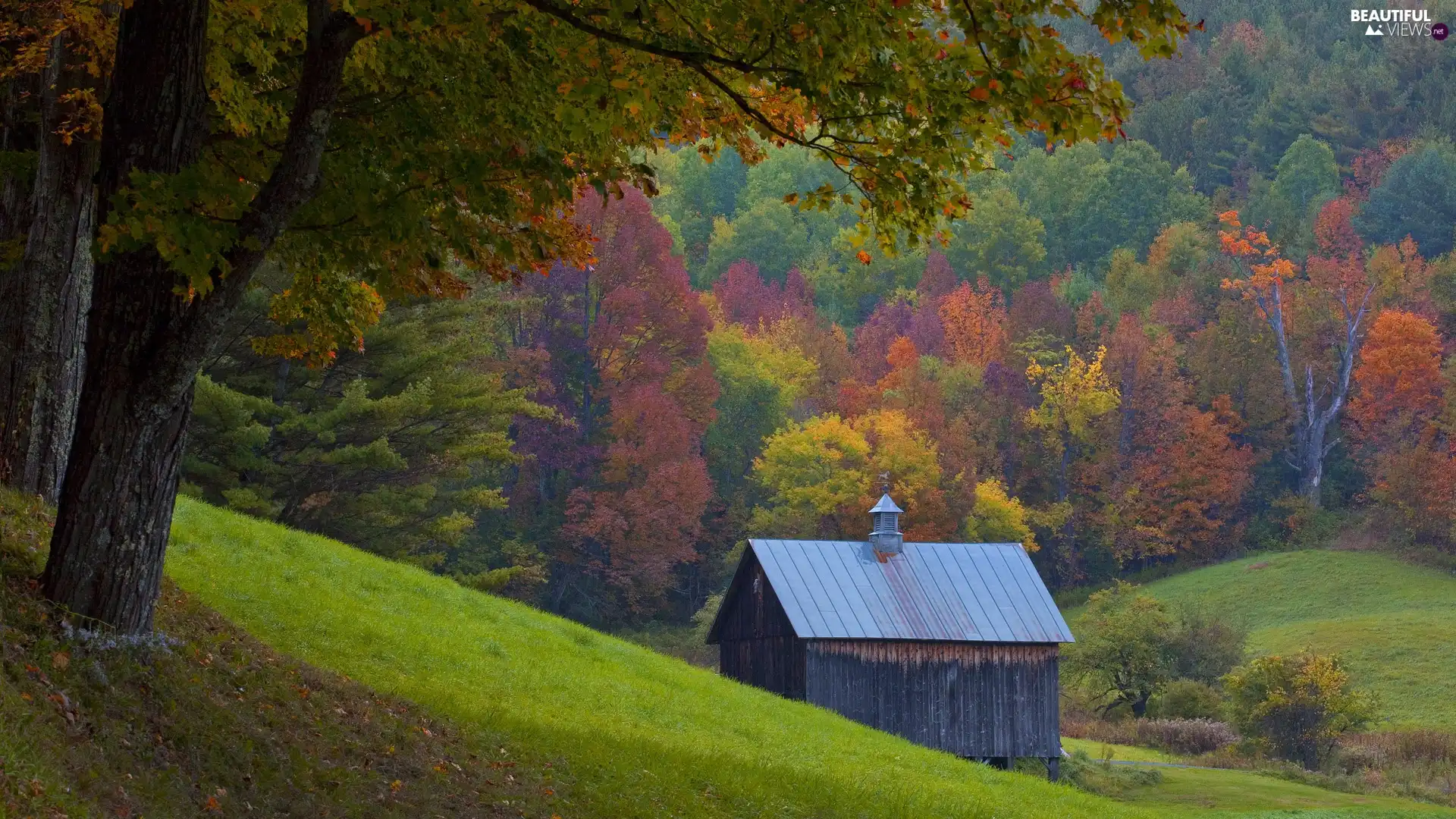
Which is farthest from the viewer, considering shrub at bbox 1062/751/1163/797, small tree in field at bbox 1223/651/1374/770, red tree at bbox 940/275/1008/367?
red tree at bbox 940/275/1008/367

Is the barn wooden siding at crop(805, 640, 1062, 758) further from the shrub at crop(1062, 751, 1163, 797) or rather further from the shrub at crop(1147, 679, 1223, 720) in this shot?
the shrub at crop(1147, 679, 1223, 720)

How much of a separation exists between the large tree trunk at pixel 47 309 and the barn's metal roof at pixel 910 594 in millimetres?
21242

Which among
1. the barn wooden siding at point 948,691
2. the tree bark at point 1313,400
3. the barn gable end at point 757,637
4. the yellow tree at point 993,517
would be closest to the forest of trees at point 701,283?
the yellow tree at point 993,517

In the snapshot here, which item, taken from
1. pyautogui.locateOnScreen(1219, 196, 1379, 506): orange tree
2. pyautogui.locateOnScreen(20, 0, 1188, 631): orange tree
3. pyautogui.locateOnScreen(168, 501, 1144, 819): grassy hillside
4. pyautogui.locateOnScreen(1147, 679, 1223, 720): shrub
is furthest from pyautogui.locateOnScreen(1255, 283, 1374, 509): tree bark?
pyautogui.locateOnScreen(20, 0, 1188, 631): orange tree

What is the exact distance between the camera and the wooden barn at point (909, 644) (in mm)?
30969

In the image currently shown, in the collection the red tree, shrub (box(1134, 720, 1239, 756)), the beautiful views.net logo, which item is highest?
the beautiful views.net logo

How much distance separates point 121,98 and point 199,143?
1.48 feet

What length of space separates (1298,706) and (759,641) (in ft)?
44.0

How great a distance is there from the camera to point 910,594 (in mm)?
32656

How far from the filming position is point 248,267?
7.61 meters

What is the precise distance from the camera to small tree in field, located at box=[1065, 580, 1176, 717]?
137ft

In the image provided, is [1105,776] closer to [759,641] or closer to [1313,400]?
[759,641]

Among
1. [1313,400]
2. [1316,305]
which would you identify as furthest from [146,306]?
[1316,305]

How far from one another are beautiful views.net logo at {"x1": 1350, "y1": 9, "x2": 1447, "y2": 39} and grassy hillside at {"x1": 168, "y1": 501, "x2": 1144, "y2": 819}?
78973mm
